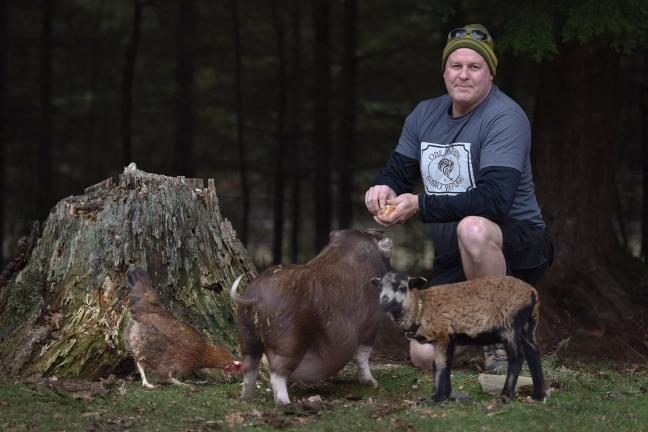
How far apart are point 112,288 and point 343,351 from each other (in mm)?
2024

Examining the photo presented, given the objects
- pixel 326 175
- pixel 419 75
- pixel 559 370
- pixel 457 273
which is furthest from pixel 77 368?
pixel 419 75

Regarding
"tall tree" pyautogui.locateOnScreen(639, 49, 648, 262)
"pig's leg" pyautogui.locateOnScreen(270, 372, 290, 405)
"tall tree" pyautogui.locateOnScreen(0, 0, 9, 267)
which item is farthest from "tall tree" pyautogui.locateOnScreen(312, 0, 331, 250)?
"pig's leg" pyautogui.locateOnScreen(270, 372, 290, 405)

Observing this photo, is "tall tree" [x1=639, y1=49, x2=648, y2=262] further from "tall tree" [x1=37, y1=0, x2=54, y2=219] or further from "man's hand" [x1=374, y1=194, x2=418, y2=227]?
"tall tree" [x1=37, y1=0, x2=54, y2=219]

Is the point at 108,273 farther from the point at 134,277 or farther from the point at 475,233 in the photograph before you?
the point at 475,233

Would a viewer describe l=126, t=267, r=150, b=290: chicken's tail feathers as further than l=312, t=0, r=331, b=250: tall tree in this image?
No

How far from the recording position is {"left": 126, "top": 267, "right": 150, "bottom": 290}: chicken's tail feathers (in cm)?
635

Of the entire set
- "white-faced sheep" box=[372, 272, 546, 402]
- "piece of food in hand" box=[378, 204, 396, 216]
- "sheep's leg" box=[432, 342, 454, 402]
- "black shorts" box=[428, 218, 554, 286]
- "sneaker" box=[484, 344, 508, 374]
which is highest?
"piece of food in hand" box=[378, 204, 396, 216]

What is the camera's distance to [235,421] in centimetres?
494

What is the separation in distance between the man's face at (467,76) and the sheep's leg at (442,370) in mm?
1731

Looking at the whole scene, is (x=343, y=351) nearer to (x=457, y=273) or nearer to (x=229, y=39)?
(x=457, y=273)

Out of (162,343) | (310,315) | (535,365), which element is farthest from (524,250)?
(162,343)

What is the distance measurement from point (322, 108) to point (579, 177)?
19.5 feet

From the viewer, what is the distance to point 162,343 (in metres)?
6.20

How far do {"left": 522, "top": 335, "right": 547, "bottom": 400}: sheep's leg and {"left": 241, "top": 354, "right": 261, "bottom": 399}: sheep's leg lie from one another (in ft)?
4.99
